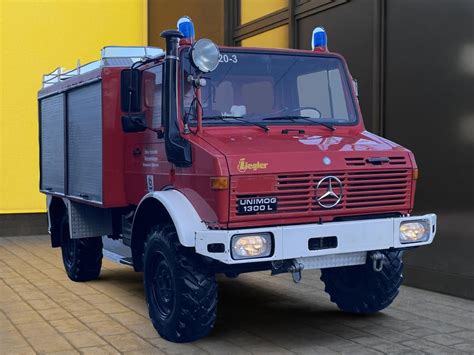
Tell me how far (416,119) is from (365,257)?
295cm

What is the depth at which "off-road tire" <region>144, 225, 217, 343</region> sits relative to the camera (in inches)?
202

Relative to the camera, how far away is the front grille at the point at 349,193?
5012mm

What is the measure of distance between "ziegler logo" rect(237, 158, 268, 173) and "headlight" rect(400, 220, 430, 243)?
4.31ft

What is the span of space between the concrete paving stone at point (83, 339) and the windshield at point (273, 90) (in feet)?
6.61

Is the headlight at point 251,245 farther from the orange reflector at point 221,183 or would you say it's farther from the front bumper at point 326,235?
the orange reflector at point 221,183

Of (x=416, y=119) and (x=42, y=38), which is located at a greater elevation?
(x=42, y=38)

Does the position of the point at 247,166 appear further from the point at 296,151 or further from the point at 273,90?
the point at 273,90

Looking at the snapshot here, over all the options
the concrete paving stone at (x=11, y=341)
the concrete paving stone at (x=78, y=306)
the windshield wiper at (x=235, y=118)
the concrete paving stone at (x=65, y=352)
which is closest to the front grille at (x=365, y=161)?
the windshield wiper at (x=235, y=118)

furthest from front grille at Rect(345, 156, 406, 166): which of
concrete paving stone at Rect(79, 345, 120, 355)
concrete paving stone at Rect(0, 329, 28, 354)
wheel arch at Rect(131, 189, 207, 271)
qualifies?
concrete paving stone at Rect(0, 329, 28, 354)

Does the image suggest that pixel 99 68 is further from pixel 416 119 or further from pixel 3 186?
pixel 3 186

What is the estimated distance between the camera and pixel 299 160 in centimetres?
506

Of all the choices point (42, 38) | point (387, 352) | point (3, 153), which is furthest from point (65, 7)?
point (387, 352)

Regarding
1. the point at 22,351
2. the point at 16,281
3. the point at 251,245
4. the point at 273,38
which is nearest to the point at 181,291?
the point at 251,245

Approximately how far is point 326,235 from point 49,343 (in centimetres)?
250
